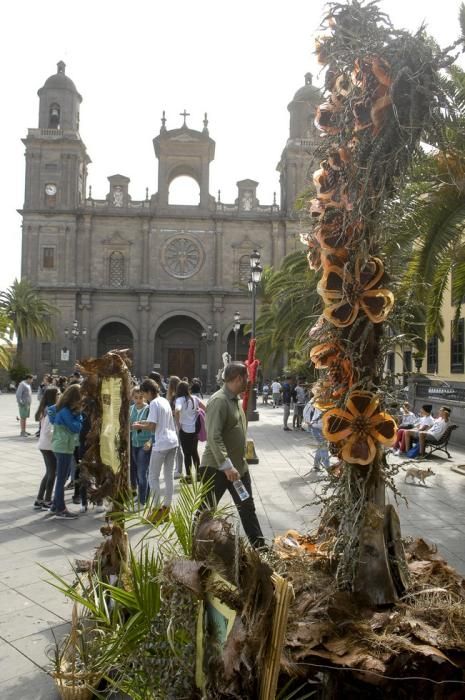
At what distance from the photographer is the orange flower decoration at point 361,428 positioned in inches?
110

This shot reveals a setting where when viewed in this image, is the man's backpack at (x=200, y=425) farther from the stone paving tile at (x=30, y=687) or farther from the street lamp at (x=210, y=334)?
the street lamp at (x=210, y=334)

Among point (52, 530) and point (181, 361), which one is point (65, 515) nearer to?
point (52, 530)

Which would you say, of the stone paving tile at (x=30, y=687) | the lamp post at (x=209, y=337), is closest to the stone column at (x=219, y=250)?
the lamp post at (x=209, y=337)

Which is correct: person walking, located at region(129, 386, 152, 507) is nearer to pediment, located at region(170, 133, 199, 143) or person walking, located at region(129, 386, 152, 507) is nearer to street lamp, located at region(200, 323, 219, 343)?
street lamp, located at region(200, 323, 219, 343)

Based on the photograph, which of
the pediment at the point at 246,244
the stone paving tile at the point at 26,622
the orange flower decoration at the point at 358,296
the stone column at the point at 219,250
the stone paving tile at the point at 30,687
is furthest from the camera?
the pediment at the point at 246,244

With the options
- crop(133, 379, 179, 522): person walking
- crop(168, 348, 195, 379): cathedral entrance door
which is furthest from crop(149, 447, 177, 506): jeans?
crop(168, 348, 195, 379): cathedral entrance door

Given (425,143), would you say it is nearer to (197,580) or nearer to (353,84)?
(353,84)

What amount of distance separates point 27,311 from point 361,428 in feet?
141

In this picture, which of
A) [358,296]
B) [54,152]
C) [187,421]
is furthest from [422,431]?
[54,152]

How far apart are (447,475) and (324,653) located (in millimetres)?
8524

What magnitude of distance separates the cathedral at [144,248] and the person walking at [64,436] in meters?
37.5

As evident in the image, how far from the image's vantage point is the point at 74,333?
43938mm

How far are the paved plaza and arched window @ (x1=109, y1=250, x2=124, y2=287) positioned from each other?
35.6 meters

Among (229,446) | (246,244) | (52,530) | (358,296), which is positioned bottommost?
(52,530)
